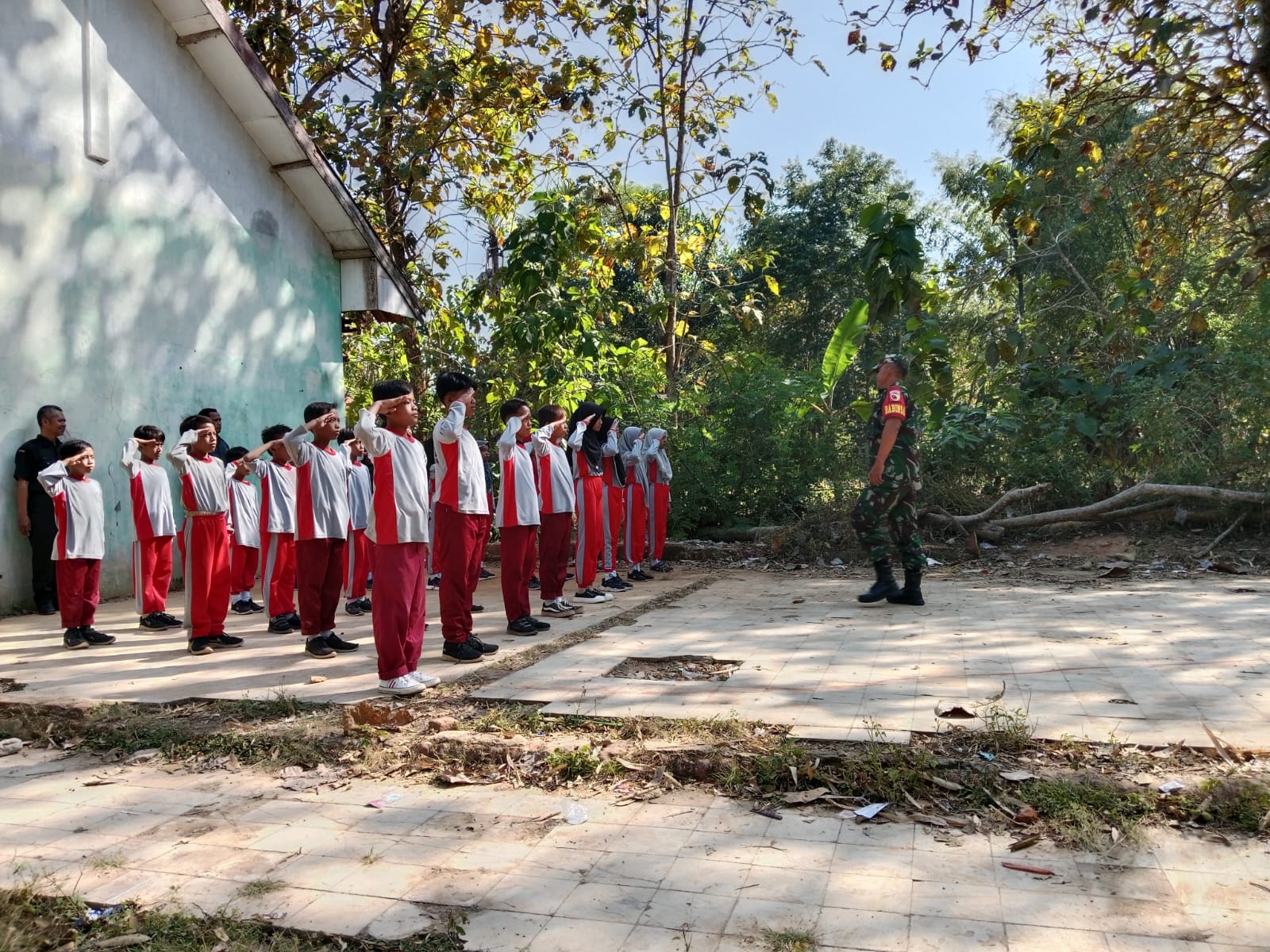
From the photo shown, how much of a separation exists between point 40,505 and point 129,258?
8.85ft

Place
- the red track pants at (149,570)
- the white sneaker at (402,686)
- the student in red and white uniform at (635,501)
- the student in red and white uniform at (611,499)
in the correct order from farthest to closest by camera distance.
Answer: the student in red and white uniform at (635,501) < the student in red and white uniform at (611,499) < the red track pants at (149,570) < the white sneaker at (402,686)

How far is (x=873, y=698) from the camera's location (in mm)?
4594

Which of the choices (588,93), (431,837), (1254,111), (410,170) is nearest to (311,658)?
(431,837)

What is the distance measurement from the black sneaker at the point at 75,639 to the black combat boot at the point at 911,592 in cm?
615

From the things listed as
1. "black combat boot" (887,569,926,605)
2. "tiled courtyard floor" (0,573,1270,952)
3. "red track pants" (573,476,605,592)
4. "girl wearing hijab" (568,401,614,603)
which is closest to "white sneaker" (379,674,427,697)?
"tiled courtyard floor" (0,573,1270,952)

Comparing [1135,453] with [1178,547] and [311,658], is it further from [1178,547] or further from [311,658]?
[311,658]

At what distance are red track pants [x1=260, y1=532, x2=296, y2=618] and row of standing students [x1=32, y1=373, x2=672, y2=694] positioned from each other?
0.5 inches

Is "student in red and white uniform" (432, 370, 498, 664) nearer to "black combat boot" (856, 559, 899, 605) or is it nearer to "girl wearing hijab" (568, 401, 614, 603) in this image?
"girl wearing hijab" (568, 401, 614, 603)

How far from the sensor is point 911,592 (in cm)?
757

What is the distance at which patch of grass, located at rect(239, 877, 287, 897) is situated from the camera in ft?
9.15

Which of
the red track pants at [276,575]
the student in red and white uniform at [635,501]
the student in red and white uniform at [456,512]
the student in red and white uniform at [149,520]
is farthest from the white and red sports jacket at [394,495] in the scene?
the student in red and white uniform at [635,501]

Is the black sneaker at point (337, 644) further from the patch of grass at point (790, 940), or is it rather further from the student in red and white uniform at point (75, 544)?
the patch of grass at point (790, 940)

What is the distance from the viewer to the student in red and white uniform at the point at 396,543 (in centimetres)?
510

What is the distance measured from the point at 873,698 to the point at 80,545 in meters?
5.83
